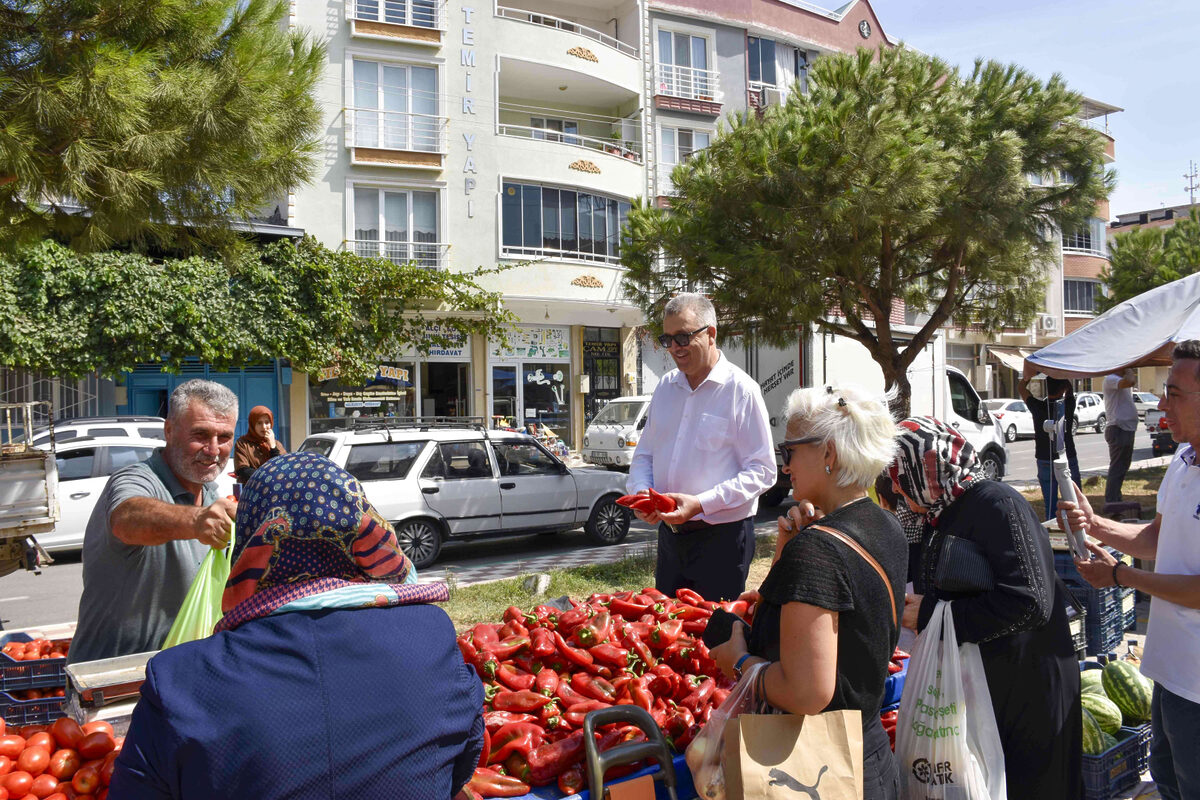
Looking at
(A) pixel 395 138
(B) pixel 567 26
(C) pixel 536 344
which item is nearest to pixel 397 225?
(A) pixel 395 138

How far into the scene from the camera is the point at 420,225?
22.6 m

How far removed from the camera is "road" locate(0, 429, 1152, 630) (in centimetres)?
886

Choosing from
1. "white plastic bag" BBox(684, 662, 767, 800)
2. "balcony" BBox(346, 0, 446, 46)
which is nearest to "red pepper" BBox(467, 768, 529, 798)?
"white plastic bag" BBox(684, 662, 767, 800)

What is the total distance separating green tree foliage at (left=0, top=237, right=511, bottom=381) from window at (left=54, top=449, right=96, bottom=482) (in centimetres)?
423

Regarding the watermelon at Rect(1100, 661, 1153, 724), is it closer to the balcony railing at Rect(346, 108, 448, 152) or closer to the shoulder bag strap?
the shoulder bag strap

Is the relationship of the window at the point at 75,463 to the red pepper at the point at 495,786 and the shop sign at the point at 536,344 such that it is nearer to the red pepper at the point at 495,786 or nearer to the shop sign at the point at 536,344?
the red pepper at the point at 495,786

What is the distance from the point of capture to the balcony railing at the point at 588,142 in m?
24.6

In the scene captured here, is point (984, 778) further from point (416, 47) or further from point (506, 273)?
point (416, 47)

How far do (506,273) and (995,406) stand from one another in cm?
1950

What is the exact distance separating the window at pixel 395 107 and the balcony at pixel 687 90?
7.88 metres

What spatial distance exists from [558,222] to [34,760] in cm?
2226

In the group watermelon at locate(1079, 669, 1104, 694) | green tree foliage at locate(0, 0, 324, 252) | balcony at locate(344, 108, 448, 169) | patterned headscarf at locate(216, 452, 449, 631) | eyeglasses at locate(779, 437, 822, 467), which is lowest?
watermelon at locate(1079, 669, 1104, 694)

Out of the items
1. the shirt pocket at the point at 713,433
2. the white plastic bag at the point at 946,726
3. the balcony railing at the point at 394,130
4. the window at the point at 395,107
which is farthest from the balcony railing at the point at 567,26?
the white plastic bag at the point at 946,726

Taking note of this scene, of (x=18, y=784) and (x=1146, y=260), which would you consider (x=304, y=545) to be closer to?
(x=18, y=784)
